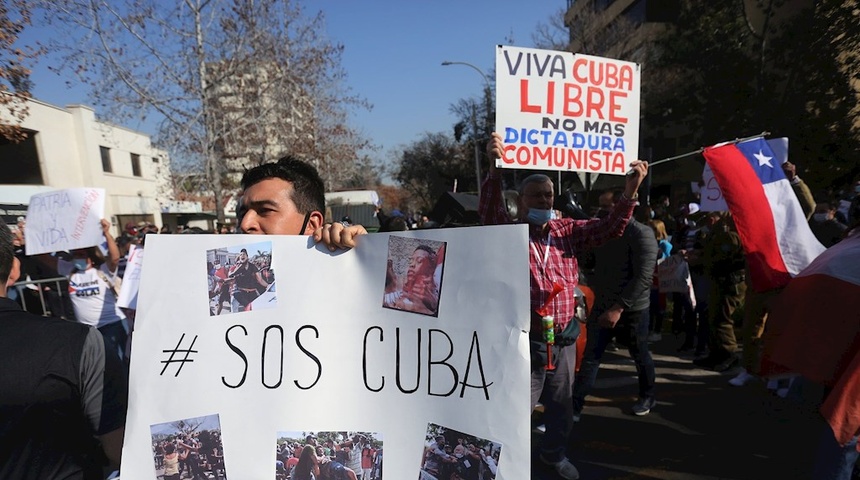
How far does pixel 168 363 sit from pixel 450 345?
787 mm

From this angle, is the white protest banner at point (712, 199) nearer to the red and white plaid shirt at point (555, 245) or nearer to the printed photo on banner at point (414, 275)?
the red and white plaid shirt at point (555, 245)

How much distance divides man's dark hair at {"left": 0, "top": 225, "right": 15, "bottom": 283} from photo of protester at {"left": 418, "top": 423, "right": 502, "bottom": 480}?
1429mm

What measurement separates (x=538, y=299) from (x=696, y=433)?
2.09 meters

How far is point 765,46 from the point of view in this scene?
1727 cm

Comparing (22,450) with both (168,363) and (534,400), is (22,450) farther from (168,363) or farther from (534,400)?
(534,400)

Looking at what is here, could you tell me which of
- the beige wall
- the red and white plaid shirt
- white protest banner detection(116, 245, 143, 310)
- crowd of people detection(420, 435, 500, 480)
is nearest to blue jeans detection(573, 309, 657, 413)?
the red and white plaid shirt

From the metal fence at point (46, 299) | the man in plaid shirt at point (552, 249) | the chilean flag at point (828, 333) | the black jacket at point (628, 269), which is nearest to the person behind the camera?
the chilean flag at point (828, 333)

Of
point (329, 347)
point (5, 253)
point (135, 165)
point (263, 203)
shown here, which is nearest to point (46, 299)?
point (5, 253)

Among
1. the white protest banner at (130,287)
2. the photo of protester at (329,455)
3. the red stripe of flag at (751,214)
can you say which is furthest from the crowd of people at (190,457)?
the white protest banner at (130,287)

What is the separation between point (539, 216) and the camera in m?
2.72

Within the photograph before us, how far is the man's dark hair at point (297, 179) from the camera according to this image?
65.2 inches

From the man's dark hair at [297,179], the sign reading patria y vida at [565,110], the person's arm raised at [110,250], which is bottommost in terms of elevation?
the person's arm raised at [110,250]

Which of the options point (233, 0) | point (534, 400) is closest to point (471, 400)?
point (534, 400)

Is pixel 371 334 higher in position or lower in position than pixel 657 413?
higher
